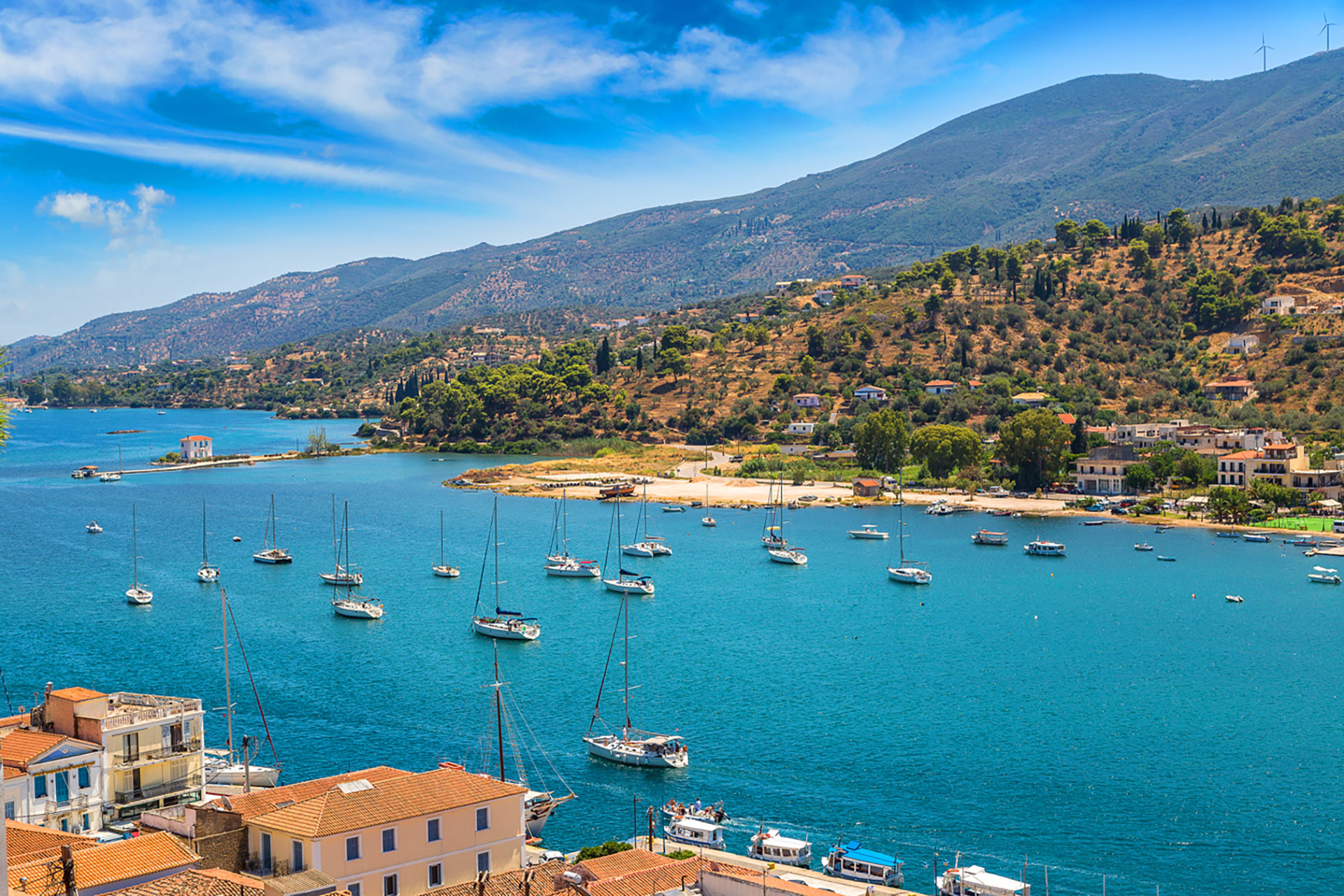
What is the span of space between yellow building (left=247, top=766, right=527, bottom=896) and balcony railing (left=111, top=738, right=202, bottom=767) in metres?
7.12

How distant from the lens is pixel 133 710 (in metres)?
Answer: 24.2

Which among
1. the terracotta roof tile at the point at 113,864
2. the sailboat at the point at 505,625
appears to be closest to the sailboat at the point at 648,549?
the sailboat at the point at 505,625

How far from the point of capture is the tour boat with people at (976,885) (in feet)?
78.2

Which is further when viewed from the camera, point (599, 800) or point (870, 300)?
point (870, 300)

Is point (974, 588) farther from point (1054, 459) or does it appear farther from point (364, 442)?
point (364, 442)

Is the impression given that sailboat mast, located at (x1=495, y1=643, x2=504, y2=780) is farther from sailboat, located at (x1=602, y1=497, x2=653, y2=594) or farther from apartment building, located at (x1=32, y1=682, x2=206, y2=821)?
sailboat, located at (x1=602, y1=497, x2=653, y2=594)

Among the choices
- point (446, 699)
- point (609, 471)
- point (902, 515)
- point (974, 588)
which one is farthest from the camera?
point (609, 471)

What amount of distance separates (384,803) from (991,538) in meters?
61.8

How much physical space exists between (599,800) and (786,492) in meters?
68.0

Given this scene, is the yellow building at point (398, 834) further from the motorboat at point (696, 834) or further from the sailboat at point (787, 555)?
the sailboat at point (787, 555)

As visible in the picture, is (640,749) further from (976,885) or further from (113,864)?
(113,864)

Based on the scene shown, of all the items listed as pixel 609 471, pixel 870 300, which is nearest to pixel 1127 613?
pixel 609 471

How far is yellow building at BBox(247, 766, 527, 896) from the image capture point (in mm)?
17547

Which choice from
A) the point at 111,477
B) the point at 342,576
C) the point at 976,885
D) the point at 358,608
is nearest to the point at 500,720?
the point at 976,885
